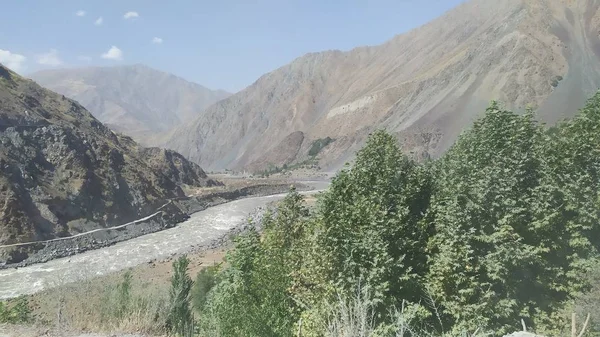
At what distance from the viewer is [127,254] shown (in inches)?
2036

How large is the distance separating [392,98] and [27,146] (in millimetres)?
93972

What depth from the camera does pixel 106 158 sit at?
240 feet

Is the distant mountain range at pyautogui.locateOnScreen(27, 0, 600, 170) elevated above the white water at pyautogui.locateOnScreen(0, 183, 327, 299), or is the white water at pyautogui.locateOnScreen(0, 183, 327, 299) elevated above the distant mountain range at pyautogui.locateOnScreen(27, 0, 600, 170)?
the distant mountain range at pyautogui.locateOnScreen(27, 0, 600, 170)

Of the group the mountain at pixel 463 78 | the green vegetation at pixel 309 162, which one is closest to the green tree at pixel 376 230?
the mountain at pixel 463 78

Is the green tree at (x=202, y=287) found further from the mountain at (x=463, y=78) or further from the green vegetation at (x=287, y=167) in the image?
the green vegetation at (x=287, y=167)

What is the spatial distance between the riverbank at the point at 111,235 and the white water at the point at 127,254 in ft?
3.61

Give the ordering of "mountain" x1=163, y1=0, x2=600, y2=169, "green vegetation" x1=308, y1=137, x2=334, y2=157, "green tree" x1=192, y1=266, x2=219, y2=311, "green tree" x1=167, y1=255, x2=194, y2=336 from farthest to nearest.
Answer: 1. "green vegetation" x1=308, y1=137, x2=334, y2=157
2. "mountain" x1=163, y1=0, x2=600, y2=169
3. "green tree" x1=192, y1=266, x2=219, y2=311
4. "green tree" x1=167, y1=255, x2=194, y2=336

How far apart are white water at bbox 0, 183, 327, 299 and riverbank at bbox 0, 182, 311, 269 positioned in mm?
1102

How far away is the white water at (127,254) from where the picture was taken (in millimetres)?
39969

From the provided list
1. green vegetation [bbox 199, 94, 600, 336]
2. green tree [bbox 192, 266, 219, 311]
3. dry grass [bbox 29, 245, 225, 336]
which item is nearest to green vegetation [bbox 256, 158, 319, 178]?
green tree [bbox 192, 266, 219, 311]

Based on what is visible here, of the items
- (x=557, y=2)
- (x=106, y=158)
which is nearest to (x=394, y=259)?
(x=106, y=158)

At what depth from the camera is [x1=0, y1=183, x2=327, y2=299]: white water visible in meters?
40.0

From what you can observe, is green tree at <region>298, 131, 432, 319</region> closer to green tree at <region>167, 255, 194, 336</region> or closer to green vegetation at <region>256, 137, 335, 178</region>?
green tree at <region>167, 255, 194, 336</region>

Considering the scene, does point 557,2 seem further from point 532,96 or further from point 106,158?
point 106,158
